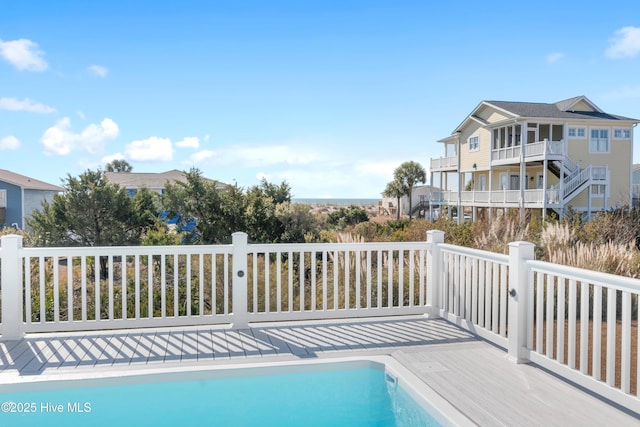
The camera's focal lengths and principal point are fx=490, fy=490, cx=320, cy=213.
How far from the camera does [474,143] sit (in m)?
25.7

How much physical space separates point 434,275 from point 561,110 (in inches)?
818

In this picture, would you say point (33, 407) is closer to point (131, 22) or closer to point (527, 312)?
point (527, 312)

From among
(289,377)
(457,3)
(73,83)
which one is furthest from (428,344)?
(73,83)

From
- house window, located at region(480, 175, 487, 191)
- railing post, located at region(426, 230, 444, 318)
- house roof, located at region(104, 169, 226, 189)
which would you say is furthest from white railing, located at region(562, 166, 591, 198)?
house roof, located at region(104, 169, 226, 189)

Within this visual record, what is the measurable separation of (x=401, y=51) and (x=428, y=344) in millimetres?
9716

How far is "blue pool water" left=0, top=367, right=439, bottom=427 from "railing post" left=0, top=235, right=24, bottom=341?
1.22m

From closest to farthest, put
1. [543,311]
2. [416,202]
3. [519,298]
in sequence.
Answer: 1. [519,298]
2. [543,311]
3. [416,202]

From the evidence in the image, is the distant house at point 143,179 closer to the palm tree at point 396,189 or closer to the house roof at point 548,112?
the palm tree at point 396,189

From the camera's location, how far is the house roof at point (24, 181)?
79.8 ft

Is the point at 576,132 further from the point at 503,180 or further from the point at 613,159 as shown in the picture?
the point at 503,180

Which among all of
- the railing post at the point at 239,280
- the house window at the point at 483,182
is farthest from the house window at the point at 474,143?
the railing post at the point at 239,280

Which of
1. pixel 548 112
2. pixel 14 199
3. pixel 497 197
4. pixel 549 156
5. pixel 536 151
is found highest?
pixel 548 112

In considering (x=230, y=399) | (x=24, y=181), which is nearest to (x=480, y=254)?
(x=230, y=399)

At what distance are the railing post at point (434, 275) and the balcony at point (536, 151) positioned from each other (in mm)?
17215
